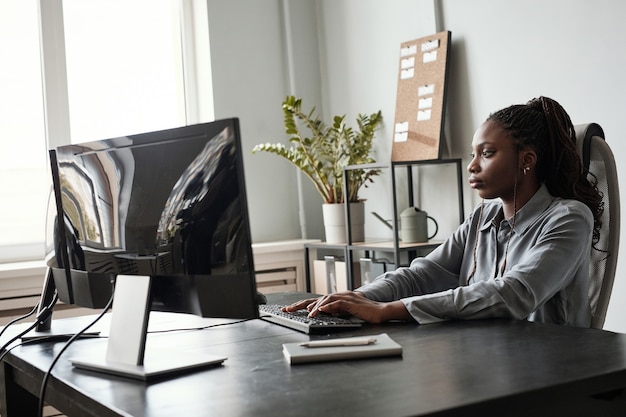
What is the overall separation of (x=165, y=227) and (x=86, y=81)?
9.17ft

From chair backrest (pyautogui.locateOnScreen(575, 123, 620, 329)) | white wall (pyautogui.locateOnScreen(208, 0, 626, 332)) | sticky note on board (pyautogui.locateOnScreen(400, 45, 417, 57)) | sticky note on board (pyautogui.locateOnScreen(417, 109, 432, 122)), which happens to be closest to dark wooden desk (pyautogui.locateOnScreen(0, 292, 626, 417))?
chair backrest (pyautogui.locateOnScreen(575, 123, 620, 329))

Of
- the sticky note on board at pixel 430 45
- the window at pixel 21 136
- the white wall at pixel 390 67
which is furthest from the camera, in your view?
the window at pixel 21 136

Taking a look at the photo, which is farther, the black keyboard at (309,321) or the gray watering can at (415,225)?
the gray watering can at (415,225)

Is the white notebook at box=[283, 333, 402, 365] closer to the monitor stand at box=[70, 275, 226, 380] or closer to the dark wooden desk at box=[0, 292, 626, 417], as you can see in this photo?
the dark wooden desk at box=[0, 292, 626, 417]

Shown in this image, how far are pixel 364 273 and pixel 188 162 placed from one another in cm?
221

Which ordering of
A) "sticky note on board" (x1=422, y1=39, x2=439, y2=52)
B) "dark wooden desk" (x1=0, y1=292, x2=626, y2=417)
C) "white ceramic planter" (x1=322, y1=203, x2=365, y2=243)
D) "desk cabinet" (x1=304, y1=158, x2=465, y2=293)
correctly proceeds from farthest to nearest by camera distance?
1. "white ceramic planter" (x1=322, y1=203, x2=365, y2=243)
2. "sticky note on board" (x1=422, y1=39, x2=439, y2=52)
3. "desk cabinet" (x1=304, y1=158, x2=465, y2=293)
4. "dark wooden desk" (x1=0, y1=292, x2=626, y2=417)

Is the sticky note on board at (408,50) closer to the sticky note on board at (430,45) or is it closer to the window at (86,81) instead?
the sticky note on board at (430,45)

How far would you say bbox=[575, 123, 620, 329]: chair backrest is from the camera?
184cm

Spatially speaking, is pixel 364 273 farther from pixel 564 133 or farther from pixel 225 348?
pixel 225 348

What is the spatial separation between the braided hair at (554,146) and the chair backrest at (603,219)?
0.02 metres

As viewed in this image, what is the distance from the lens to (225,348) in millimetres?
1578

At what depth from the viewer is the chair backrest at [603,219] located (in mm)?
1845

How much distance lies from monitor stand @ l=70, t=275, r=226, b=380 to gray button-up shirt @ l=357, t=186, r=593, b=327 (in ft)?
1.82

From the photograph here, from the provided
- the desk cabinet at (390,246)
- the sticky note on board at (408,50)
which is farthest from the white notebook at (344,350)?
the sticky note on board at (408,50)
